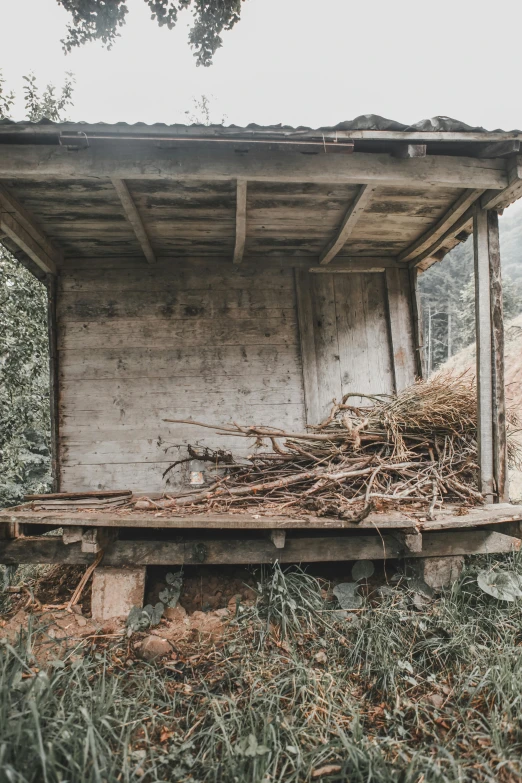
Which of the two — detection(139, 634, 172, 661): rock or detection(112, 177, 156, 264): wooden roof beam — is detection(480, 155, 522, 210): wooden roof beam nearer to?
detection(112, 177, 156, 264): wooden roof beam

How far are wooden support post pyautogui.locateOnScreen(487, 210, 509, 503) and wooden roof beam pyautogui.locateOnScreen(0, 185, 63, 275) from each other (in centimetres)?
390

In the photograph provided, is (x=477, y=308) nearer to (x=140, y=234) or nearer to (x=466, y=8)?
(x=140, y=234)

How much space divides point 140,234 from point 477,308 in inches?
119

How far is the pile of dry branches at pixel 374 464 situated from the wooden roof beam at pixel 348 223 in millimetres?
1602

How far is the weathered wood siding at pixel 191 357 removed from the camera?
480 centimetres

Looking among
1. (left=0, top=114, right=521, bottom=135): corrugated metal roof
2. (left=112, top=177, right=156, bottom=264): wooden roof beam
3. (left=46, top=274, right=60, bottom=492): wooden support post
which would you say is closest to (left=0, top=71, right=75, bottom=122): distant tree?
(left=46, top=274, right=60, bottom=492): wooden support post

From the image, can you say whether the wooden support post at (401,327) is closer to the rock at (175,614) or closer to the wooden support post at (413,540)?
the wooden support post at (413,540)

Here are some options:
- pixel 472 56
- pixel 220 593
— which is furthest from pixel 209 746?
pixel 472 56

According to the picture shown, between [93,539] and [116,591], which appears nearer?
[93,539]

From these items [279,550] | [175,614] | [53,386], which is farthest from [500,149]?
[53,386]

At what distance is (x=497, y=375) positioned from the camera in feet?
12.3

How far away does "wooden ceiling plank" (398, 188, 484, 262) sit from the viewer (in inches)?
151

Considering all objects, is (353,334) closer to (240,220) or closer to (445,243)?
(445,243)

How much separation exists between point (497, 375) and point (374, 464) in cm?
122
